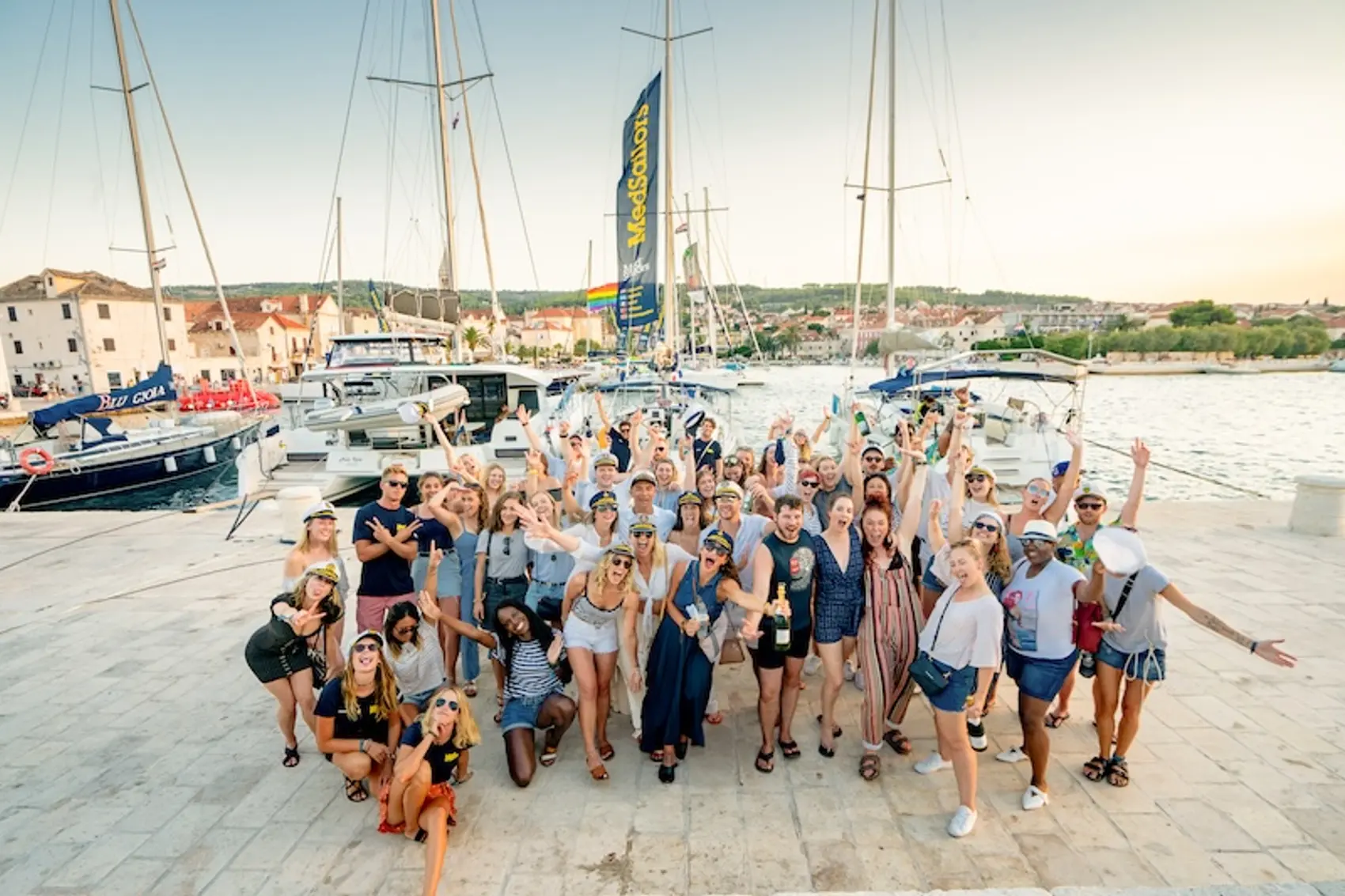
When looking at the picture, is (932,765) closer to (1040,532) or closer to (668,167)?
(1040,532)

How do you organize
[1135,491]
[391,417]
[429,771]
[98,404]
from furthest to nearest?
[98,404] → [391,417] → [1135,491] → [429,771]

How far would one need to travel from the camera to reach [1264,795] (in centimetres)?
348

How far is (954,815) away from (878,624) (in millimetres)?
1031

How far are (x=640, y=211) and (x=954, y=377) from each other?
8.20 m

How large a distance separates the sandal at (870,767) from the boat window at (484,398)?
1339 centimetres

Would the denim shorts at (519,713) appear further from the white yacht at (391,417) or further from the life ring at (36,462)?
the life ring at (36,462)

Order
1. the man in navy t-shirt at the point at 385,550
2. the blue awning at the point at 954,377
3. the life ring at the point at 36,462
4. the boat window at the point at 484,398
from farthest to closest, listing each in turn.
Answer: the boat window at the point at 484,398 < the life ring at the point at 36,462 < the blue awning at the point at 954,377 < the man in navy t-shirt at the point at 385,550

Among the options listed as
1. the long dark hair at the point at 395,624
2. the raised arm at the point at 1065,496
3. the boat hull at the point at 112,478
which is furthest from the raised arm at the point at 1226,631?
the boat hull at the point at 112,478

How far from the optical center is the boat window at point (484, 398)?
15773mm

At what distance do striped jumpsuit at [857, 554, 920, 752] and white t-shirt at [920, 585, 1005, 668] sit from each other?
16.3 inches

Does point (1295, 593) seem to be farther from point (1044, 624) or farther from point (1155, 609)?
point (1044, 624)

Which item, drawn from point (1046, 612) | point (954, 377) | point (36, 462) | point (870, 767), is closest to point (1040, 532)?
point (1046, 612)

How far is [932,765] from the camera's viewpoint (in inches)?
148

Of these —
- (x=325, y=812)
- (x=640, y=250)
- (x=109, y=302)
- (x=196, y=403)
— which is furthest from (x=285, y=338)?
(x=325, y=812)
